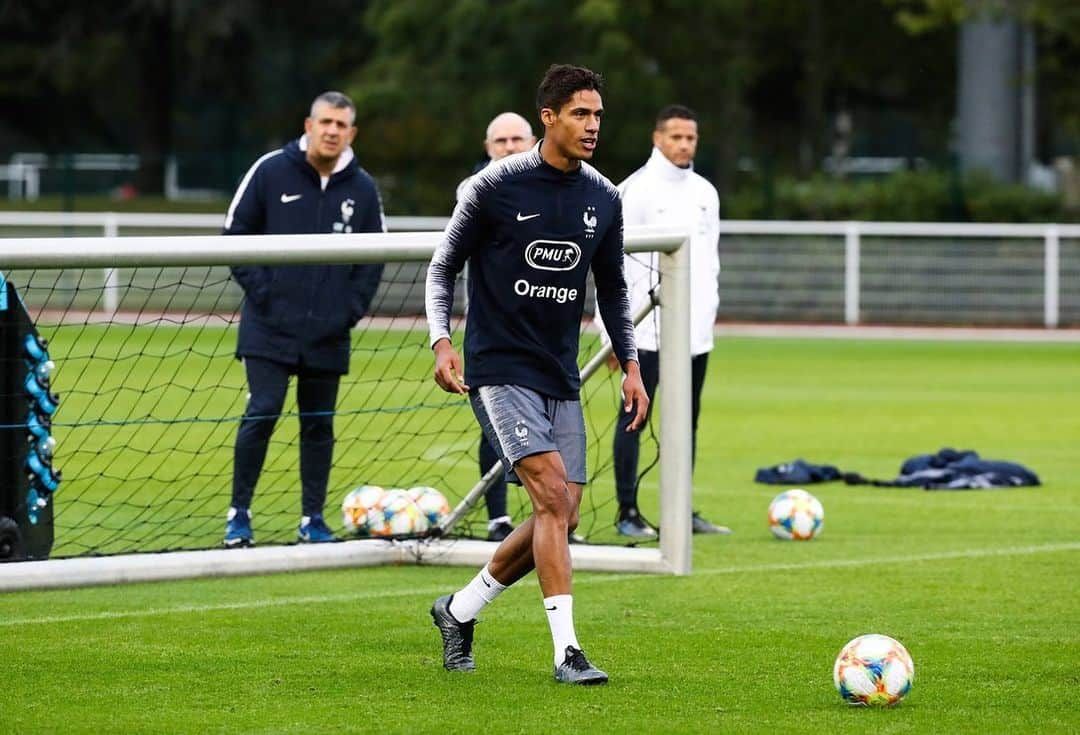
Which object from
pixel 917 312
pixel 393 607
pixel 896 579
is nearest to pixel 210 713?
pixel 393 607

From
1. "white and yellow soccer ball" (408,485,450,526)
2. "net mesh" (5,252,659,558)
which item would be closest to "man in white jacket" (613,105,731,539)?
"net mesh" (5,252,659,558)

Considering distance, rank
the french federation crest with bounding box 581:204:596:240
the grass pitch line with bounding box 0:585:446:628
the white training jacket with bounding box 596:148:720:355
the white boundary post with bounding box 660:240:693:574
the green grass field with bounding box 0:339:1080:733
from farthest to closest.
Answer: the white training jacket with bounding box 596:148:720:355 → the white boundary post with bounding box 660:240:693:574 → the grass pitch line with bounding box 0:585:446:628 → the french federation crest with bounding box 581:204:596:240 → the green grass field with bounding box 0:339:1080:733

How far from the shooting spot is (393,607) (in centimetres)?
866

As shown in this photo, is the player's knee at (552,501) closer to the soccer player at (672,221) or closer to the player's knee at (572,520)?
the player's knee at (572,520)

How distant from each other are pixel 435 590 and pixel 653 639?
1.54 m

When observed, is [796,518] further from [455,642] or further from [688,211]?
[455,642]

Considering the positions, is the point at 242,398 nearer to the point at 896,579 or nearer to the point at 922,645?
the point at 896,579

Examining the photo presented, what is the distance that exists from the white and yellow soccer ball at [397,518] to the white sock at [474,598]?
2.76m

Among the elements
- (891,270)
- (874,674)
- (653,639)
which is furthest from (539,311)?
(891,270)

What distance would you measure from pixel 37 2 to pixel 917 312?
888 inches

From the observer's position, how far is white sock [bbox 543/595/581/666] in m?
6.94

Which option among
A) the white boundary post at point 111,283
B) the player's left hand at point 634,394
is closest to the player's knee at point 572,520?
the player's left hand at point 634,394

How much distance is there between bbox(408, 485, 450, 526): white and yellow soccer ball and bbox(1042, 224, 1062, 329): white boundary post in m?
20.1

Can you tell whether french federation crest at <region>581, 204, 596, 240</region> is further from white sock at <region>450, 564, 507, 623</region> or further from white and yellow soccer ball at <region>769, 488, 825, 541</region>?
white and yellow soccer ball at <region>769, 488, 825, 541</region>
